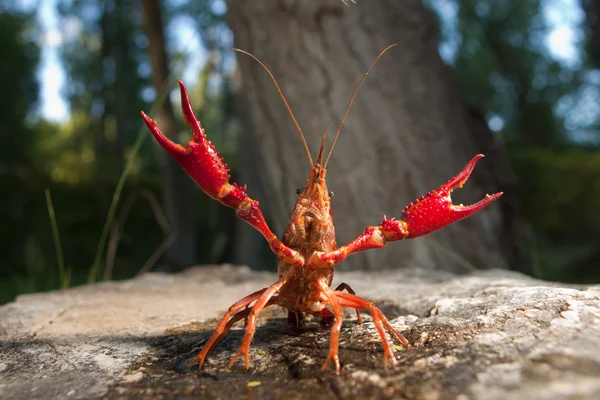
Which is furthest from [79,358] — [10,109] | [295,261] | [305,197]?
[10,109]

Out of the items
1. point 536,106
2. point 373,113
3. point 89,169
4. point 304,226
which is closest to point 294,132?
point 373,113

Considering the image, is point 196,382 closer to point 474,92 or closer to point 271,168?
point 271,168

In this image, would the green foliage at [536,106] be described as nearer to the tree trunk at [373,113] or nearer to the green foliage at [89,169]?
the green foliage at [89,169]

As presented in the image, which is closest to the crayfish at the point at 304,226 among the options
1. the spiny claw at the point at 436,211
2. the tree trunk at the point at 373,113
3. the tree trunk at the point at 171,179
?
the spiny claw at the point at 436,211

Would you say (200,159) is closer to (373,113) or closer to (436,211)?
(436,211)

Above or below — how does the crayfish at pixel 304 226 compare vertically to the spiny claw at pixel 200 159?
below

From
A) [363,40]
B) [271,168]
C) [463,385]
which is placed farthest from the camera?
[271,168]

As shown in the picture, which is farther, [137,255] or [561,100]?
[561,100]
